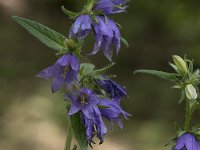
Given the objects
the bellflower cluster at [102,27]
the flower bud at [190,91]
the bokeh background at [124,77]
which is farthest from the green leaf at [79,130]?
the bokeh background at [124,77]

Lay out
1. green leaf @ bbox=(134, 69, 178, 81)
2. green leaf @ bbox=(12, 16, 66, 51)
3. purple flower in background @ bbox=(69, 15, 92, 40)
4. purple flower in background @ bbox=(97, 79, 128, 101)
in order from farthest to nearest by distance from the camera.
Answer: green leaf @ bbox=(134, 69, 178, 81) → purple flower in background @ bbox=(97, 79, 128, 101) → green leaf @ bbox=(12, 16, 66, 51) → purple flower in background @ bbox=(69, 15, 92, 40)

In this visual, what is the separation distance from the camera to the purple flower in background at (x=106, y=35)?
11.6 feet

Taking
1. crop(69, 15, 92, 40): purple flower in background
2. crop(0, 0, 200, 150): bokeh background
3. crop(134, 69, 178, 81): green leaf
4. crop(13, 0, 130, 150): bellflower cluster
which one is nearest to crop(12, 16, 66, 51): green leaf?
crop(13, 0, 130, 150): bellflower cluster

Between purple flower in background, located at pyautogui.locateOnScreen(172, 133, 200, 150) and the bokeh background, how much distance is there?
16.5ft

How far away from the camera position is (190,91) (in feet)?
12.4

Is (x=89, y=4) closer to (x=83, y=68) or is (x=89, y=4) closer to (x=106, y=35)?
(x=106, y=35)

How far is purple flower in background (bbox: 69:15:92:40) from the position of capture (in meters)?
3.49

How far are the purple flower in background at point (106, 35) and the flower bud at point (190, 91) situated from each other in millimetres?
499

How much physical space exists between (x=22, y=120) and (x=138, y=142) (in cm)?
164

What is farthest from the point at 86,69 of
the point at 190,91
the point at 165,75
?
the point at 190,91

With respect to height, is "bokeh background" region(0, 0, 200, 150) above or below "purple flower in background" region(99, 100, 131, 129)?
above

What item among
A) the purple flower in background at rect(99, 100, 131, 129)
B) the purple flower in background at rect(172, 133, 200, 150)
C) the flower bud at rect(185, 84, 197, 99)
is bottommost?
the purple flower in background at rect(172, 133, 200, 150)

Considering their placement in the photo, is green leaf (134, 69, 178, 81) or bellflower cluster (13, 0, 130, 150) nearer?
bellflower cluster (13, 0, 130, 150)

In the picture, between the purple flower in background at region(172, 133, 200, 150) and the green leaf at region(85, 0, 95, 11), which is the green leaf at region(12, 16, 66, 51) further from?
the purple flower in background at region(172, 133, 200, 150)
